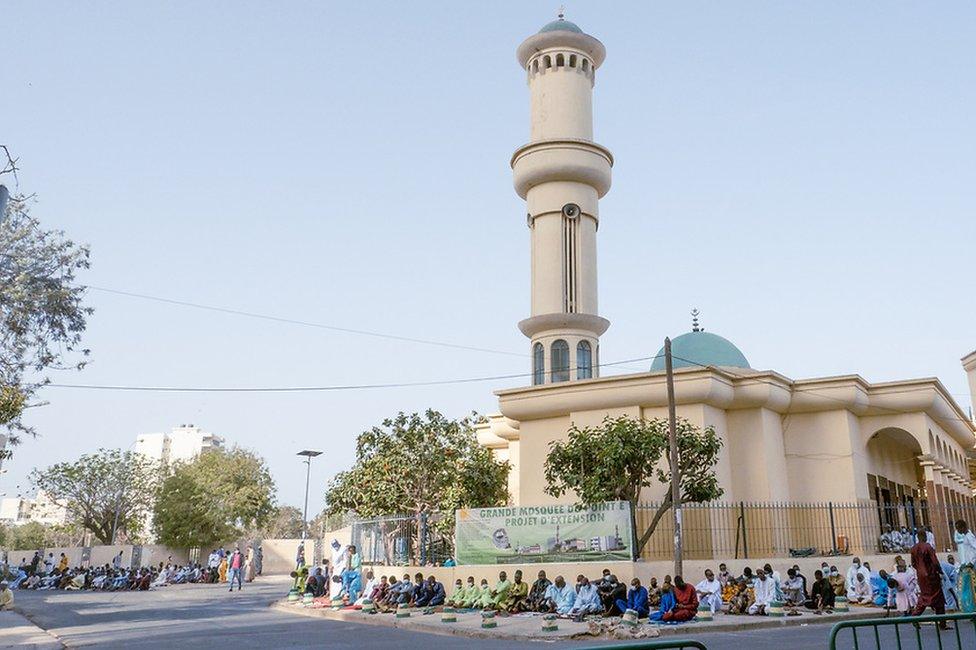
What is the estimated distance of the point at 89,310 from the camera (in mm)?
20203

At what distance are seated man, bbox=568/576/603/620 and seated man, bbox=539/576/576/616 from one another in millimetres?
219

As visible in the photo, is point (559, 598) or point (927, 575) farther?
point (559, 598)

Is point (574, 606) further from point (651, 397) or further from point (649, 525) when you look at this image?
point (651, 397)

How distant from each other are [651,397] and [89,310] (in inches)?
613

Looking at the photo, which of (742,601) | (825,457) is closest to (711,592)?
(742,601)

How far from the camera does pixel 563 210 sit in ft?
107

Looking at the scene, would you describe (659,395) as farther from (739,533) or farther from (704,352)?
(704,352)

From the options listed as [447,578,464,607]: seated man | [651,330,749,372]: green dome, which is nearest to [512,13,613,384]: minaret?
[651,330,749,372]: green dome

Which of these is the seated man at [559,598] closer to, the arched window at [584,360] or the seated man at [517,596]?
the seated man at [517,596]

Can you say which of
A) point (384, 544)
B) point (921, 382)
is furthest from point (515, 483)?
point (921, 382)

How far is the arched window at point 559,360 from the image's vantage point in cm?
3127

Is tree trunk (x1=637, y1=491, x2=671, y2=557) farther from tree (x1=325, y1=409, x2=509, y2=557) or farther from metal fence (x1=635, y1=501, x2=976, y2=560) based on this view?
tree (x1=325, y1=409, x2=509, y2=557)

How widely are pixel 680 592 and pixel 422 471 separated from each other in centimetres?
1349

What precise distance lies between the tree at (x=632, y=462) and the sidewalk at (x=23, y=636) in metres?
12.3
